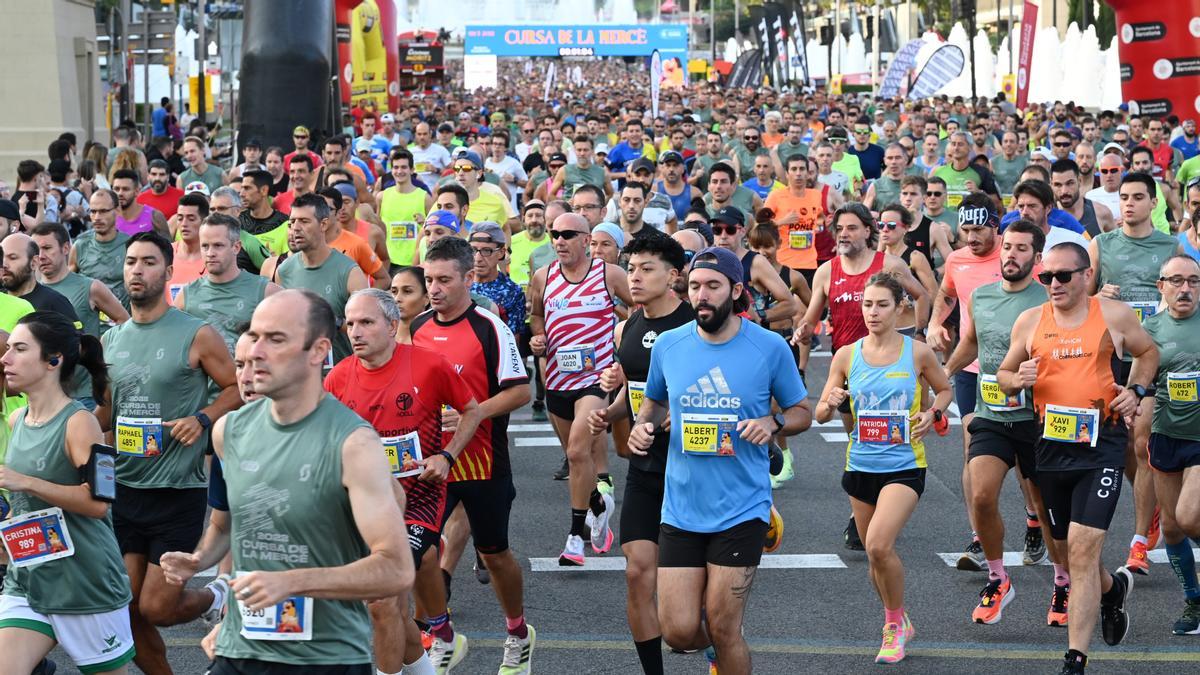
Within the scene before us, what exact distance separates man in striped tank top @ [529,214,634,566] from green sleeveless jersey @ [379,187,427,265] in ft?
16.7

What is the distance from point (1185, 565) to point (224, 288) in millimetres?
4872

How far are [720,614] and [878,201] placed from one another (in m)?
11.2

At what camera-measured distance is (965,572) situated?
9.40 metres

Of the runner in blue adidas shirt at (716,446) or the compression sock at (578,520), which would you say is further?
the compression sock at (578,520)

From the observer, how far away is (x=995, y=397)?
8.41m

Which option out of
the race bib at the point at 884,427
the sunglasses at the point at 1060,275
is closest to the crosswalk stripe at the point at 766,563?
the race bib at the point at 884,427

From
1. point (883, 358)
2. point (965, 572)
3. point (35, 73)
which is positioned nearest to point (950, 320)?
point (965, 572)

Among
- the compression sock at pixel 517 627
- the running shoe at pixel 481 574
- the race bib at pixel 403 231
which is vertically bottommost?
the running shoe at pixel 481 574

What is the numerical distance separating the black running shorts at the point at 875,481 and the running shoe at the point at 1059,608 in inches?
38.9

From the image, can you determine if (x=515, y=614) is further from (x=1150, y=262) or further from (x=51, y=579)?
(x=1150, y=262)

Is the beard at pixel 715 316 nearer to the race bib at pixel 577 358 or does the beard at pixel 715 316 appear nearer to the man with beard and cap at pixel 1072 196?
the race bib at pixel 577 358

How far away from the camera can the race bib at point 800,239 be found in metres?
15.0

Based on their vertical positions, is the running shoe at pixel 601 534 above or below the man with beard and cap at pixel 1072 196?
below

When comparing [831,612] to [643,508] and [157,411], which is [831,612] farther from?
[157,411]
